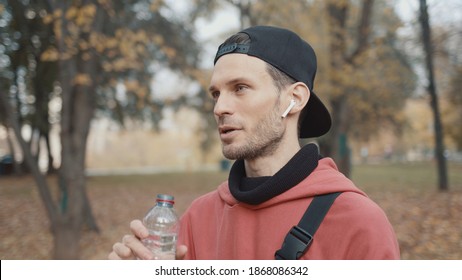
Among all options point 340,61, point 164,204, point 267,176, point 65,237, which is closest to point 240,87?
point 267,176

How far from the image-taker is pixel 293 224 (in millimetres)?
1842

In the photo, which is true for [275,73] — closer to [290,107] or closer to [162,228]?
[290,107]

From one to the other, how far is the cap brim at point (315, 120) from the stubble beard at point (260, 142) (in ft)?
1.09

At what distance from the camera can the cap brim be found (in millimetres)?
2361

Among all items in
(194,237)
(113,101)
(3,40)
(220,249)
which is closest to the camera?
(220,249)

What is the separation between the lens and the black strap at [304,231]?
1728mm

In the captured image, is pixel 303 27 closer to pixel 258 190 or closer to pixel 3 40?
pixel 3 40

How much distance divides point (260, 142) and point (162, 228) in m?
0.62

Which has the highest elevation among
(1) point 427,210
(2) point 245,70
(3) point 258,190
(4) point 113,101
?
(4) point 113,101

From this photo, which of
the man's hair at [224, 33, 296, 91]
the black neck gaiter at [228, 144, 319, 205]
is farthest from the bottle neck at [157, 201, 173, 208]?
the man's hair at [224, 33, 296, 91]

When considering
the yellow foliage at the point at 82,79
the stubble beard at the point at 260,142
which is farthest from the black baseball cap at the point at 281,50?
the yellow foliage at the point at 82,79

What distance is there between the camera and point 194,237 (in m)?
2.21
